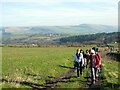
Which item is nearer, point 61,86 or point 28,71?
point 61,86

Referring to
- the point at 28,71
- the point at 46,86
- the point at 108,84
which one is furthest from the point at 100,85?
the point at 28,71

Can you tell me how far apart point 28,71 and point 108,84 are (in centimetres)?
888

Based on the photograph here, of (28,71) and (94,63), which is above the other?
(94,63)

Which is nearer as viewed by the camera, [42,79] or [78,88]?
[78,88]

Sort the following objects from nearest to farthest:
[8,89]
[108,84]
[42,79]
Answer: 1. [8,89]
2. [108,84]
3. [42,79]

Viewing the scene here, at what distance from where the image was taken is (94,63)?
15.9 meters

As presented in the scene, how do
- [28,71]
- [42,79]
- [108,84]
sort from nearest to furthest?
[108,84], [42,79], [28,71]

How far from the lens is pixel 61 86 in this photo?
14.8 meters

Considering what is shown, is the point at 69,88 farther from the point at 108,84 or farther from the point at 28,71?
the point at 28,71

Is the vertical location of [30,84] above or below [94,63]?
below

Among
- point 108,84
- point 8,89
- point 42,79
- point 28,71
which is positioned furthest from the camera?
point 28,71

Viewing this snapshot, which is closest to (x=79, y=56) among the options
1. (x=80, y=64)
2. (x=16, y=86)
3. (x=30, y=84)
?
(x=80, y=64)

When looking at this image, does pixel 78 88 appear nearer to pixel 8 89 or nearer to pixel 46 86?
pixel 46 86

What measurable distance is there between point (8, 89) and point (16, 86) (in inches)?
30.9
